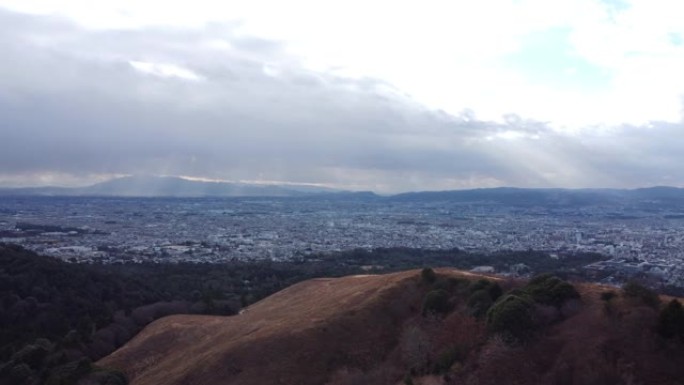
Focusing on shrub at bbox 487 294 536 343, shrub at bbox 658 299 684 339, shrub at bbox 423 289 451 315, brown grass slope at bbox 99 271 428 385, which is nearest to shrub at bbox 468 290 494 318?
shrub at bbox 423 289 451 315

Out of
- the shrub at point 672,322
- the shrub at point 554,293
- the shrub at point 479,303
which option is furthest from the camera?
the shrub at point 479,303

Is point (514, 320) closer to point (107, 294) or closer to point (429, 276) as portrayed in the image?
point (429, 276)

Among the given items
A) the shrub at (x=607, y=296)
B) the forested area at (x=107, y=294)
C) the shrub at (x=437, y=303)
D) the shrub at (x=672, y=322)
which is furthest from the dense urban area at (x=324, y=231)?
the shrub at (x=672, y=322)

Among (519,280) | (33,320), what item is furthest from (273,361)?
(33,320)

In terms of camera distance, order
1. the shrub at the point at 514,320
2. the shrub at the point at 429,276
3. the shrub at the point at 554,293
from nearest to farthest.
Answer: the shrub at the point at 514,320
the shrub at the point at 554,293
the shrub at the point at 429,276

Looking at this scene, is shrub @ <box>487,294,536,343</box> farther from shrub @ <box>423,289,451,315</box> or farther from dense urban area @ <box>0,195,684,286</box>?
dense urban area @ <box>0,195,684,286</box>

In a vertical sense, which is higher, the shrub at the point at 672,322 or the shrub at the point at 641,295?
the shrub at the point at 641,295

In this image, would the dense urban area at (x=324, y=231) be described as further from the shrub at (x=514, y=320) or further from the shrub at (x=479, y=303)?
the shrub at (x=514, y=320)

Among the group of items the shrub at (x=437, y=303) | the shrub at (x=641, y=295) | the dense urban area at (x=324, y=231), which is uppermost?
the shrub at (x=641, y=295)
